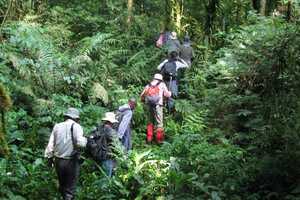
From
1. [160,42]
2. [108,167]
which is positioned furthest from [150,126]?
[160,42]

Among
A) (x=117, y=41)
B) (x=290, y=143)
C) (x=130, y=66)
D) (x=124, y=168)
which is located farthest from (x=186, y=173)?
(x=117, y=41)

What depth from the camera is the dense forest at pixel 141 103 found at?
356 inches

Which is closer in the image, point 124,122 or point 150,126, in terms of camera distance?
point 124,122

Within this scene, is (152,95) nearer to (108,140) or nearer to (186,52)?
(108,140)

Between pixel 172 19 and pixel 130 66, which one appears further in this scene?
pixel 172 19

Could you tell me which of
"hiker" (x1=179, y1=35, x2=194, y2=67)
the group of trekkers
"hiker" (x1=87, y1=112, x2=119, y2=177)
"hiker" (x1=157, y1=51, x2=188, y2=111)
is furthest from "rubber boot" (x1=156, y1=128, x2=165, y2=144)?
"hiker" (x1=179, y1=35, x2=194, y2=67)

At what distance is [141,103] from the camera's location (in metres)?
13.6

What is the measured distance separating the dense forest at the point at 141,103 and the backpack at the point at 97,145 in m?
0.48

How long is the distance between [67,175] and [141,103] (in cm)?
490

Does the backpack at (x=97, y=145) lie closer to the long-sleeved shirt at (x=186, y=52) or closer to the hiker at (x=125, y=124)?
the hiker at (x=125, y=124)

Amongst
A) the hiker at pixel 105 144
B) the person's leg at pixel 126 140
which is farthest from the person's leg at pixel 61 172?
the person's leg at pixel 126 140

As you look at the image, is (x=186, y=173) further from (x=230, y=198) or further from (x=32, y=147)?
(x=32, y=147)

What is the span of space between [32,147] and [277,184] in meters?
→ 4.89

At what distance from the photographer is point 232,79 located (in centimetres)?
1271
